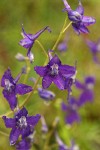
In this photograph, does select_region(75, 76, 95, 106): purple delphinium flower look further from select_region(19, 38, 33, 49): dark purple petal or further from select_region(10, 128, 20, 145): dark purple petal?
select_region(19, 38, 33, 49): dark purple petal

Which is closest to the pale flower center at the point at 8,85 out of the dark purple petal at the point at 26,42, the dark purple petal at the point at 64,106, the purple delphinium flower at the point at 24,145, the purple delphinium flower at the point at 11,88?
the purple delphinium flower at the point at 11,88

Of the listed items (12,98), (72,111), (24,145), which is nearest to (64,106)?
(72,111)

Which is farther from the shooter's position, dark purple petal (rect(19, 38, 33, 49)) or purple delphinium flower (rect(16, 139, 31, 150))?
purple delphinium flower (rect(16, 139, 31, 150))

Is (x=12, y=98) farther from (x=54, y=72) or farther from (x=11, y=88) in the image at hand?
(x=54, y=72)

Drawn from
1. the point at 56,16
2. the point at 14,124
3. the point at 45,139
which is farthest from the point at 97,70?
the point at 14,124

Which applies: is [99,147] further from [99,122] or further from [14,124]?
[14,124]

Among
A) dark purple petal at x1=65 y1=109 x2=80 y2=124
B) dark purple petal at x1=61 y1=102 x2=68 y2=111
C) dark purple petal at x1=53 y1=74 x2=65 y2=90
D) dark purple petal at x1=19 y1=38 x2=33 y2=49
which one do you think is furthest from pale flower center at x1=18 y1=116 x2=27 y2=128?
dark purple petal at x1=65 y1=109 x2=80 y2=124
